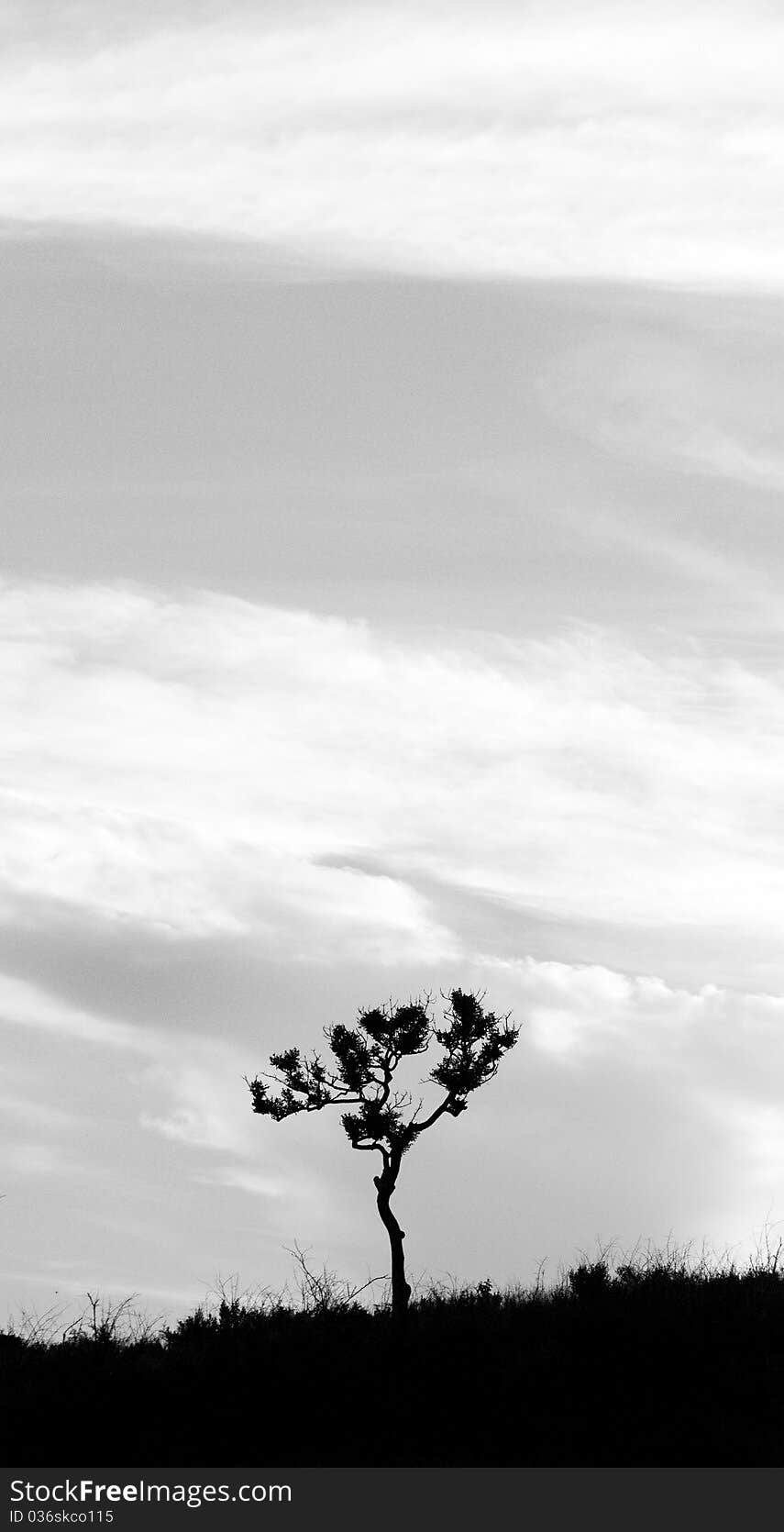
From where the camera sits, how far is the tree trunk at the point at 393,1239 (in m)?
24.4

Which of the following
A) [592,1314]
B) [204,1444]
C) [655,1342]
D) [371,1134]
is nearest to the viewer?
[204,1444]

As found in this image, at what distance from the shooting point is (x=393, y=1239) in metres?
25.6

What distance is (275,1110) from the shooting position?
90.7 feet

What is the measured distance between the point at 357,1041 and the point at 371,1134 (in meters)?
1.84

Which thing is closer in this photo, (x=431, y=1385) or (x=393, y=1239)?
(x=431, y=1385)

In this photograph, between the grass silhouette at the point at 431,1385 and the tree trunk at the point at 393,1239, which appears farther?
the tree trunk at the point at 393,1239

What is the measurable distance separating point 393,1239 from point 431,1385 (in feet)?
23.2

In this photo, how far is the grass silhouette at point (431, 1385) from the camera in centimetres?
1620

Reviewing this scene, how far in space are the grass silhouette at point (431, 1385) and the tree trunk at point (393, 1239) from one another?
0.32 metres

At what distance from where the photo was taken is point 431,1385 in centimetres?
1855

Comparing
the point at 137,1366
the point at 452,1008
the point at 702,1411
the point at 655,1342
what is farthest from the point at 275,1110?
the point at 702,1411

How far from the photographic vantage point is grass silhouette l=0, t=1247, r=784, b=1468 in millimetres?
16203
